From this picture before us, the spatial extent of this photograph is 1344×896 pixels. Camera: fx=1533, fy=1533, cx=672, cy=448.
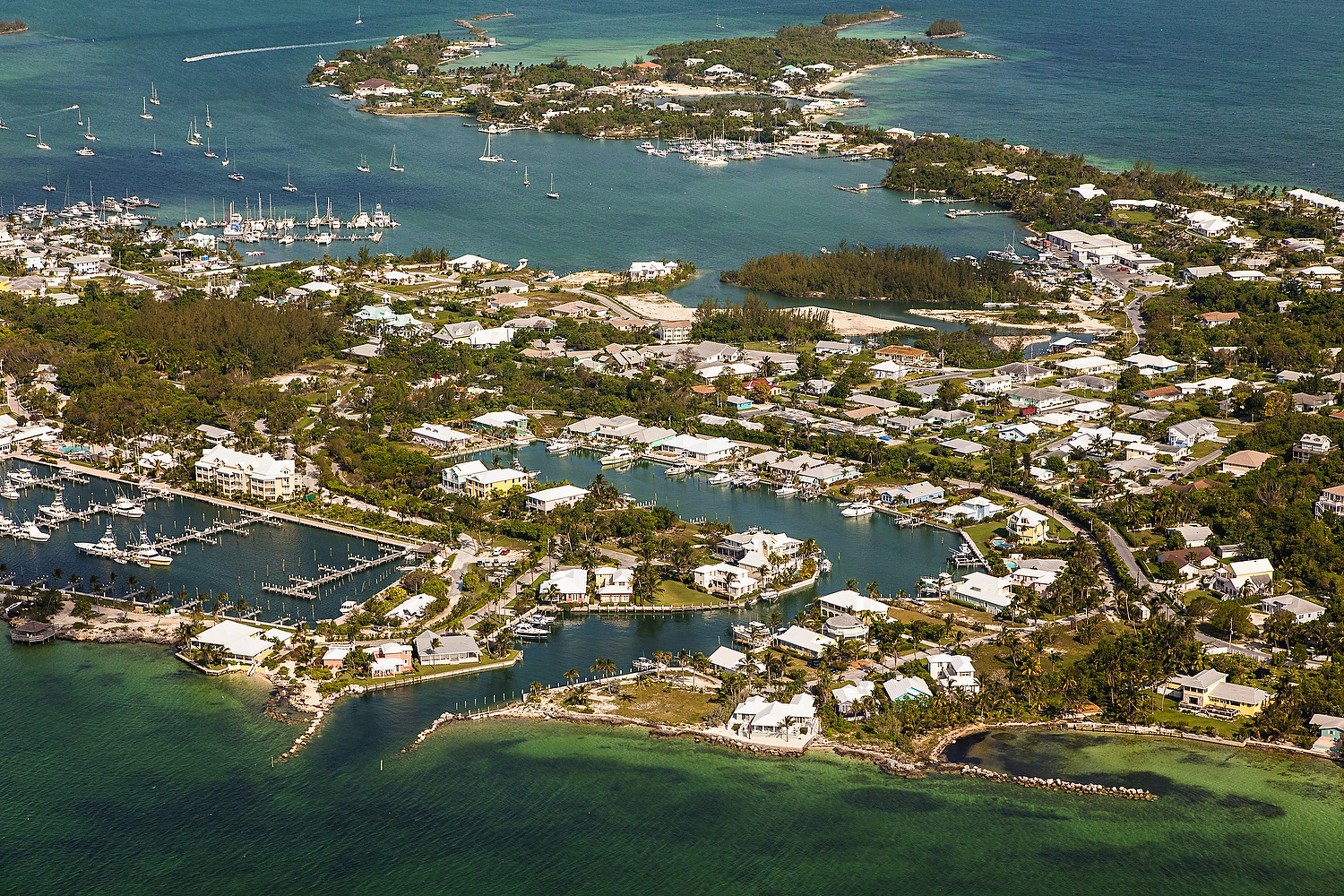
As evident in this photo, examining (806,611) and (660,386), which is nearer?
(806,611)

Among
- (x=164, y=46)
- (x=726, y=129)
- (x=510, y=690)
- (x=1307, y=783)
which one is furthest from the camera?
(x=164, y=46)

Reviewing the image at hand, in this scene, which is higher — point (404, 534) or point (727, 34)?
point (727, 34)

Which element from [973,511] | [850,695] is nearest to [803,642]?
[850,695]

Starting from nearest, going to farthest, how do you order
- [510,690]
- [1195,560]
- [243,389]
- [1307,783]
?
1. [1307,783]
2. [510,690]
3. [1195,560]
4. [243,389]

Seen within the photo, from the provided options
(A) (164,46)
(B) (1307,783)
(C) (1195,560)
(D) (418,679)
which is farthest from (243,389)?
(A) (164,46)

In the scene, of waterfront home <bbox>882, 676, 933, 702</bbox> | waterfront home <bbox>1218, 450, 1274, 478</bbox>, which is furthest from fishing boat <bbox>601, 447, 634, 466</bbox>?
waterfront home <bbox>1218, 450, 1274, 478</bbox>

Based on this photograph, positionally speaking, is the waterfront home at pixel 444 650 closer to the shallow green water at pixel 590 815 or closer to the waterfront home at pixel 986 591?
the shallow green water at pixel 590 815

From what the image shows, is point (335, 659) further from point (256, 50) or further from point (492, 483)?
point (256, 50)

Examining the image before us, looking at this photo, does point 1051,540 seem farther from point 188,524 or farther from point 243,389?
point 243,389
